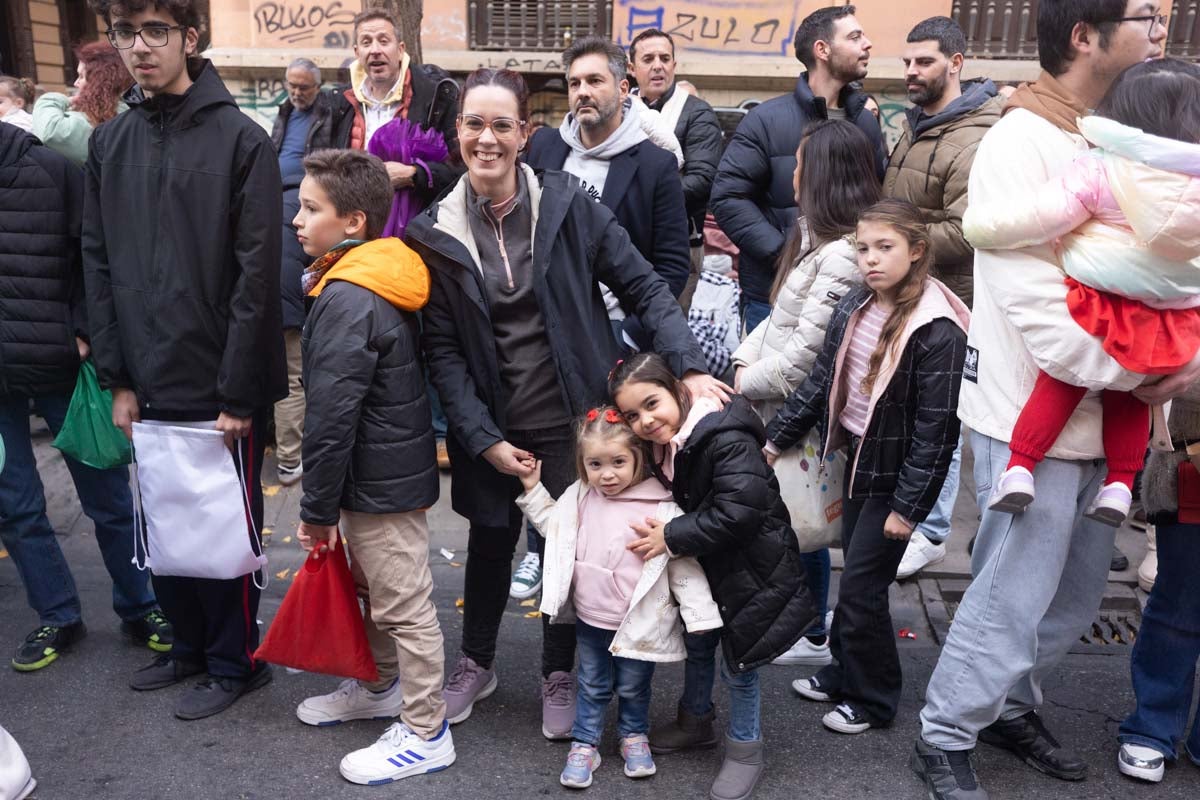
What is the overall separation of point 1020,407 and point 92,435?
3028 mm

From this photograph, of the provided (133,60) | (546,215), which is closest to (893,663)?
(546,215)

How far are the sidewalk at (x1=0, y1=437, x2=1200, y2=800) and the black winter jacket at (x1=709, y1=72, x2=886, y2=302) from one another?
1822mm

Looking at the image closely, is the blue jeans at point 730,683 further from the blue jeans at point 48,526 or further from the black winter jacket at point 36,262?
the black winter jacket at point 36,262

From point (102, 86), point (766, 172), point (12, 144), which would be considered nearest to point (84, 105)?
point (102, 86)

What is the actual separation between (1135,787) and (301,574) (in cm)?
259

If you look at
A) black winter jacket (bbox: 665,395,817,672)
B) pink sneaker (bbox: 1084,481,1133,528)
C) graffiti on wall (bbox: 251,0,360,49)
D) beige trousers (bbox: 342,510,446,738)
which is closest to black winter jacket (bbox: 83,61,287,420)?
beige trousers (bbox: 342,510,446,738)

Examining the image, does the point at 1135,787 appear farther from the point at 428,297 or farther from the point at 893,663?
the point at 428,297

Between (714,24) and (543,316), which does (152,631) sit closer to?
(543,316)

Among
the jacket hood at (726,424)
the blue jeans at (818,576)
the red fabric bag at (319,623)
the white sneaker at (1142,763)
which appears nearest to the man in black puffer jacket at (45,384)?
the red fabric bag at (319,623)

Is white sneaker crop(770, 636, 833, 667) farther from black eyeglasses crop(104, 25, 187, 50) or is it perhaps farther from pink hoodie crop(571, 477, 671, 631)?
black eyeglasses crop(104, 25, 187, 50)

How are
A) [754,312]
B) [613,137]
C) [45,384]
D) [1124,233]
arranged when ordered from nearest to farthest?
[1124,233], [45,384], [613,137], [754,312]

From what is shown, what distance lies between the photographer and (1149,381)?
8.87ft

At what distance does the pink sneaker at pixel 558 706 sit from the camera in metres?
3.37

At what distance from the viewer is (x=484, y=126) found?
10.2ft
